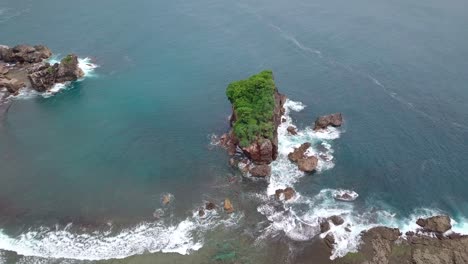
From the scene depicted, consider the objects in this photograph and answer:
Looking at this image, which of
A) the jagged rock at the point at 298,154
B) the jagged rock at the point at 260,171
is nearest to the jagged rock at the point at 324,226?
the jagged rock at the point at 260,171

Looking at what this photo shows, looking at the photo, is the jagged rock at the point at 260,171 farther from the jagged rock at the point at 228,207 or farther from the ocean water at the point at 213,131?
the jagged rock at the point at 228,207

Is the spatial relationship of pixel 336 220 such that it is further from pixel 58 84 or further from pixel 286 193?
pixel 58 84

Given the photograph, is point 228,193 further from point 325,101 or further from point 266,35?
point 266,35

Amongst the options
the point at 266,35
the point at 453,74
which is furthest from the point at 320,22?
the point at 453,74

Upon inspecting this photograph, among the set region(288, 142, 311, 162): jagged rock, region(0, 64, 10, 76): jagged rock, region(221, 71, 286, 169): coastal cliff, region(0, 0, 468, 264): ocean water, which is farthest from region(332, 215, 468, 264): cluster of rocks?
region(0, 64, 10, 76): jagged rock

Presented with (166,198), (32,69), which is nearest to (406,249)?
(166,198)

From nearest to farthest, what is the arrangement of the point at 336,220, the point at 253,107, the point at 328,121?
the point at 336,220
the point at 253,107
the point at 328,121

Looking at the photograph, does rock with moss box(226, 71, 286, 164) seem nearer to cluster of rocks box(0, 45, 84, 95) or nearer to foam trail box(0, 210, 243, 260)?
foam trail box(0, 210, 243, 260)
